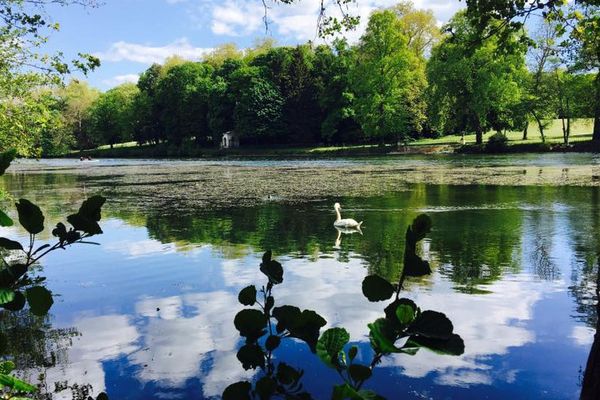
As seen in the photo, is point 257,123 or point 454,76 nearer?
point 454,76

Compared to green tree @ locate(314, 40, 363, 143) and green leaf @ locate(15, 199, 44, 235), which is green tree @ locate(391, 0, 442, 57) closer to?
green tree @ locate(314, 40, 363, 143)

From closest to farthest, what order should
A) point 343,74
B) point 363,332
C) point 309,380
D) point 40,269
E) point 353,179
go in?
point 309,380, point 363,332, point 40,269, point 353,179, point 343,74

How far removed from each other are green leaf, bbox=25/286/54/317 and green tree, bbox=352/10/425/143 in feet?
198

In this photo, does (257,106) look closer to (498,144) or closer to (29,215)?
(498,144)

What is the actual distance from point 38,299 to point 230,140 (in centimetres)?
8431

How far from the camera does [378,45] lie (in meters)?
60.8

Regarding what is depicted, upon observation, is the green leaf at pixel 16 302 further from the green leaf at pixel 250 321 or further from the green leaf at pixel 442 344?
the green leaf at pixel 442 344

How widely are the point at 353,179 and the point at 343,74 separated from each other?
4342cm

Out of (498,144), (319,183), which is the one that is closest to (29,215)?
(319,183)

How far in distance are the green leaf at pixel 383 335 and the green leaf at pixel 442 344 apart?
5cm

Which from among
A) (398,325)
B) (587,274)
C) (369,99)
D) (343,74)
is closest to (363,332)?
(587,274)

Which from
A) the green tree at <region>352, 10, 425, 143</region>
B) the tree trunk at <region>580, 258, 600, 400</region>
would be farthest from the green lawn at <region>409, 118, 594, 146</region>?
the tree trunk at <region>580, 258, 600, 400</region>

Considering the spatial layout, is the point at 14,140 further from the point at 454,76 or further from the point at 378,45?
the point at 378,45

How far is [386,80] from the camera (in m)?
61.3
